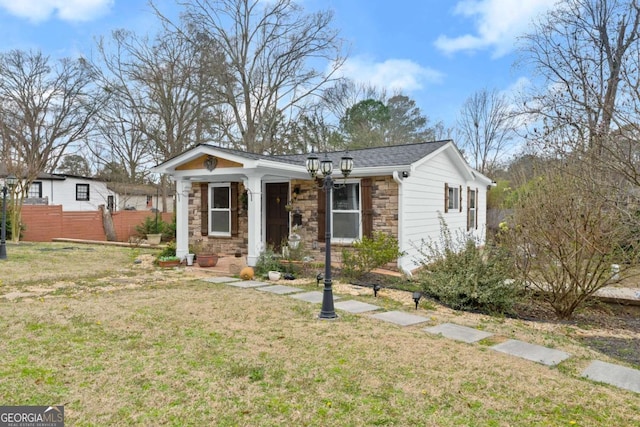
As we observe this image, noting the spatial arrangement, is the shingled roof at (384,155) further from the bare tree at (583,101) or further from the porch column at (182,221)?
the bare tree at (583,101)

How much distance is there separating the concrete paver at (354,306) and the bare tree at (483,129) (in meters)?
18.3

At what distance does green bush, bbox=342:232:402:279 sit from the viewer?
829 cm

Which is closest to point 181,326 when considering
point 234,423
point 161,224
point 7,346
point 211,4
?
point 7,346

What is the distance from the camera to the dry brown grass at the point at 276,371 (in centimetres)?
285

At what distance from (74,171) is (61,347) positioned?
3156 centimetres

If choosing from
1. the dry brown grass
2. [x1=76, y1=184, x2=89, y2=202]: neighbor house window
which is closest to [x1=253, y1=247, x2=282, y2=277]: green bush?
the dry brown grass

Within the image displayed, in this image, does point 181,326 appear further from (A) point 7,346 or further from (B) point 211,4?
(B) point 211,4

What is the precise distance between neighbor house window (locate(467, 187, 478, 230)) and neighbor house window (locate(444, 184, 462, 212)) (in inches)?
45.5

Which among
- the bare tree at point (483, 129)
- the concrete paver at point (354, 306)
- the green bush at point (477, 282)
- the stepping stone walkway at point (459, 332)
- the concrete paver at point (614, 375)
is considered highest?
the bare tree at point (483, 129)

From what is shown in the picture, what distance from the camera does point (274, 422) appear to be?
271 cm

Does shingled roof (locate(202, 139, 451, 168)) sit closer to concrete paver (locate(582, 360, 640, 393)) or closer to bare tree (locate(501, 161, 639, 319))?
bare tree (locate(501, 161, 639, 319))

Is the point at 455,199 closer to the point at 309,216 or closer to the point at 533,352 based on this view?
the point at 309,216

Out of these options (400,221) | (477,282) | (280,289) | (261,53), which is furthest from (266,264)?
(261,53)
